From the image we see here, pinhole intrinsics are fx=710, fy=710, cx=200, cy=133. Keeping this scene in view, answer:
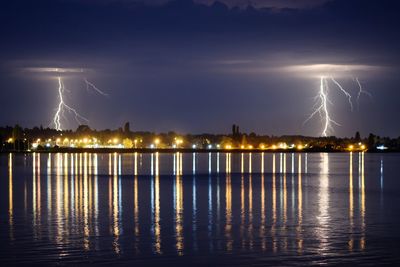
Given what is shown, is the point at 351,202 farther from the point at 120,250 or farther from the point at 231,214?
the point at 120,250

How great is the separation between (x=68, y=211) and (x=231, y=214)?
24.0 ft

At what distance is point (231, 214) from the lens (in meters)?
31.2

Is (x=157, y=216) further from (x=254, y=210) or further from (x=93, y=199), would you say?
(x=93, y=199)

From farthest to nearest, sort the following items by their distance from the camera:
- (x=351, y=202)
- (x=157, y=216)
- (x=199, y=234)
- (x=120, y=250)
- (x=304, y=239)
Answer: (x=351, y=202) < (x=157, y=216) < (x=199, y=234) < (x=304, y=239) < (x=120, y=250)

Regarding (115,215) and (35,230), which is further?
(115,215)

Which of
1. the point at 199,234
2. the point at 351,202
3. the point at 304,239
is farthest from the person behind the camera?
the point at 351,202

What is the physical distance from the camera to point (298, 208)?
3400cm

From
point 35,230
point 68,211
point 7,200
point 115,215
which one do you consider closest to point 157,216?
point 115,215

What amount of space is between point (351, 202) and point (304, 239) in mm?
15601

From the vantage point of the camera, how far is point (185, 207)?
3441 centimetres

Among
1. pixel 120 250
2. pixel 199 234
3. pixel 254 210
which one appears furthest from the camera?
pixel 254 210

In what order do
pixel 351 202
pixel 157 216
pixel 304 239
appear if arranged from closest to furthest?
pixel 304 239
pixel 157 216
pixel 351 202

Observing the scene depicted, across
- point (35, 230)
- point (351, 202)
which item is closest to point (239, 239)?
point (35, 230)

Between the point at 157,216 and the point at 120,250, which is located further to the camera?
the point at 157,216
